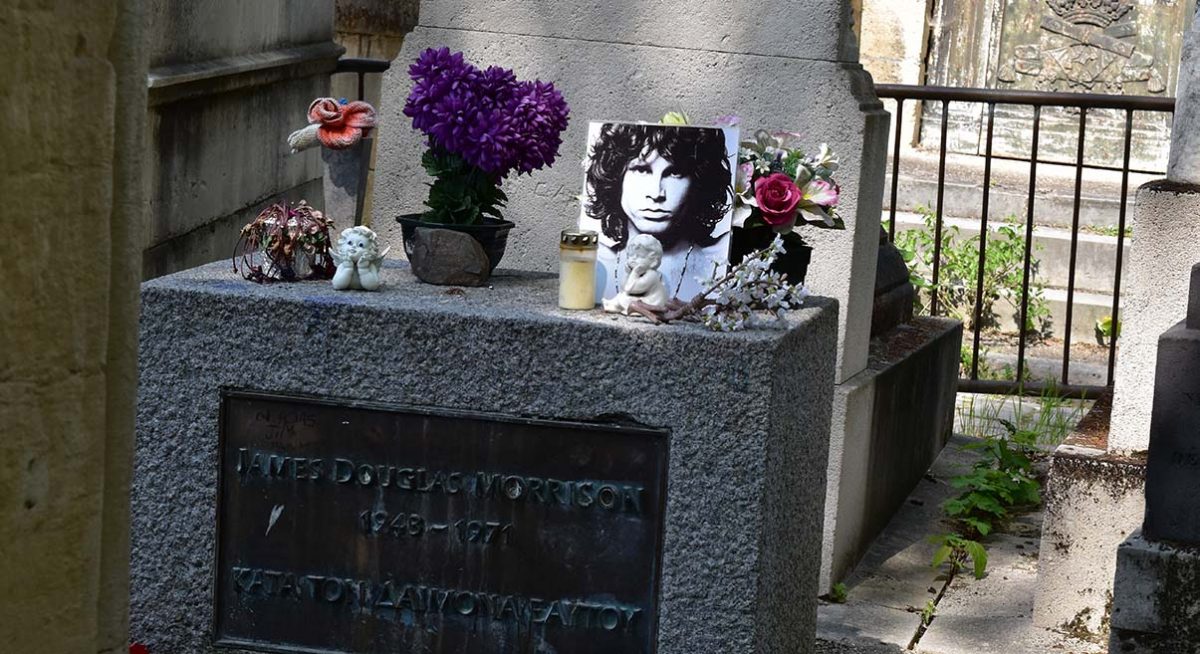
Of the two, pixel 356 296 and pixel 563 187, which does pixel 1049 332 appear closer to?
pixel 563 187

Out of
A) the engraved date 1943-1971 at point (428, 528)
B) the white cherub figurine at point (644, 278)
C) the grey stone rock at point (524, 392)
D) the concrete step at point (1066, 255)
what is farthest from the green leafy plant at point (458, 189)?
the concrete step at point (1066, 255)

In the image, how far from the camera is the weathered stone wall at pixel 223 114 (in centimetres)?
658

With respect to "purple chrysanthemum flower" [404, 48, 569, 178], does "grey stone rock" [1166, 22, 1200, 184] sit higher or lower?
higher

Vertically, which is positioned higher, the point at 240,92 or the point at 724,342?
the point at 240,92

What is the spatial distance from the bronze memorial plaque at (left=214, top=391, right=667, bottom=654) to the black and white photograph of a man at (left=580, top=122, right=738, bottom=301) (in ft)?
Answer: 1.35

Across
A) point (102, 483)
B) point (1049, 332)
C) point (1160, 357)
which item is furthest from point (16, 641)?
point (1049, 332)

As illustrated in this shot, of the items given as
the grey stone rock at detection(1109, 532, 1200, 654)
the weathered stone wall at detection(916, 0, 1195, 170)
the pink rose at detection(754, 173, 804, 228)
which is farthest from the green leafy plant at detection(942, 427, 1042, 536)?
the weathered stone wall at detection(916, 0, 1195, 170)

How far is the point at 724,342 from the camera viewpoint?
3.30 metres

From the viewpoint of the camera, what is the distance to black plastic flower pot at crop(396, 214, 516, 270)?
3721 millimetres

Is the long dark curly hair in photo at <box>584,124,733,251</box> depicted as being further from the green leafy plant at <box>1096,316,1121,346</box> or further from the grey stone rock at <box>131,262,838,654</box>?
the green leafy plant at <box>1096,316,1121,346</box>

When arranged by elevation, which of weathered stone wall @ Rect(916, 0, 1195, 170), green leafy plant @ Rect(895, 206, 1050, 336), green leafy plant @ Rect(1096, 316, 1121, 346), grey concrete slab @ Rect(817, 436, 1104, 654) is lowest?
grey concrete slab @ Rect(817, 436, 1104, 654)

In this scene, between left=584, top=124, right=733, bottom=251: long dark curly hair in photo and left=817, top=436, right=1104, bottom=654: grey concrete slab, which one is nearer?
left=584, top=124, right=733, bottom=251: long dark curly hair in photo

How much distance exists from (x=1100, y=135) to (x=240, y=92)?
6661 millimetres

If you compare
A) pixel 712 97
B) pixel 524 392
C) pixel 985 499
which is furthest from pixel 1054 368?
pixel 524 392
